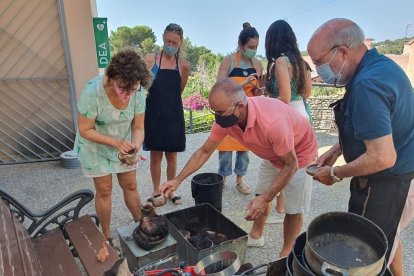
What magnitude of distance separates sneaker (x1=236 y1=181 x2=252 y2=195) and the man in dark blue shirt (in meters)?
2.06

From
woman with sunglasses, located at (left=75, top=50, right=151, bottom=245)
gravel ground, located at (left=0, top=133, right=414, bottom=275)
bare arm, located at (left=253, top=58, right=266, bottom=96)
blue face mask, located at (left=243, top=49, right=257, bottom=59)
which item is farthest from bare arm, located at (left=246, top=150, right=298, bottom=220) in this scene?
blue face mask, located at (left=243, top=49, right=257, bottom=59)

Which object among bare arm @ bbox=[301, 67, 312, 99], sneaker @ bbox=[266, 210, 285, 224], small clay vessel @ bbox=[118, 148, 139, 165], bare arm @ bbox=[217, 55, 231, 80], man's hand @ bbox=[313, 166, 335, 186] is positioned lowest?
sneaker @ bbox=[266, 210, 285, 224]

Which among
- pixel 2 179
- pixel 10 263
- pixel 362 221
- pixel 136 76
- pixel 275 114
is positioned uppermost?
pixel 136 76

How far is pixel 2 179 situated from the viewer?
4.41 m

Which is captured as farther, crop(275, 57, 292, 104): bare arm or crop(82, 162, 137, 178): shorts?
crop(275, 57, 292, 104): bare arm

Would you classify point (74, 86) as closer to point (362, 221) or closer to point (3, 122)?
point (3, 122)

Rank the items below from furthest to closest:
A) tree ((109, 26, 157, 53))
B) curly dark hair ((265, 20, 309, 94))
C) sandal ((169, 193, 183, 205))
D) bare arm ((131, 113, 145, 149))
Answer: tree ((109, 26, 157, 53))
sandal ((169, 193, 183, 205))
curly dark hair ((265, 20, 309, 94))
bare arm ((131, 113, 145, 149))

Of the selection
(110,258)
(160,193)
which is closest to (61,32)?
(160,193)

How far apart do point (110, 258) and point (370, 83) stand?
173 centimetres

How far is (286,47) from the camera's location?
9.54 feet

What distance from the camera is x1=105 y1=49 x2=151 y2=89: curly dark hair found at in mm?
2172

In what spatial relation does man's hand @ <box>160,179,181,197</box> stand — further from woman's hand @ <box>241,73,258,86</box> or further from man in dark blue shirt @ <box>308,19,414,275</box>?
woman's hand @ <box>241,73,258,86</box>

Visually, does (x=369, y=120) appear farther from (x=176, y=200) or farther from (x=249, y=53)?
(x=176, y=200)

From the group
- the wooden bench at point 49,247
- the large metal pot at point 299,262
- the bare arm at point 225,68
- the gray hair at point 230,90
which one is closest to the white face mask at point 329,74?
the gray hair at point 230,90
